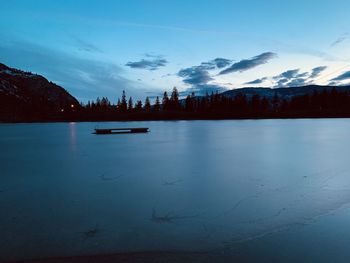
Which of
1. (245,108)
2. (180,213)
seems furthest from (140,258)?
(245,108)

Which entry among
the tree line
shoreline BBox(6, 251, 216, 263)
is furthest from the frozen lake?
the tree line

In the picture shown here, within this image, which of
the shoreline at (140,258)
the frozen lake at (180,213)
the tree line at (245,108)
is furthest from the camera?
A: the tree line at (245,108)

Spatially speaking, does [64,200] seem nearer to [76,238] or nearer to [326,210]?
[76,238]

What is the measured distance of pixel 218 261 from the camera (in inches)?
169

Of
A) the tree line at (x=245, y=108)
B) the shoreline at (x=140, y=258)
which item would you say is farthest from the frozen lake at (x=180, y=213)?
the tree line at (x=245, y=108)

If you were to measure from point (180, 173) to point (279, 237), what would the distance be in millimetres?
6449

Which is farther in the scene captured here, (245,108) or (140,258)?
(245,108)

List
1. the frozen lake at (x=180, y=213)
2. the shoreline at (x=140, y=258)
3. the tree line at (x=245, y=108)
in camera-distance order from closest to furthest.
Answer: the shoreline at (x=140, y=258) < the frozen lake at (x=180, y=213) < the tree line at (x=245, y=108)

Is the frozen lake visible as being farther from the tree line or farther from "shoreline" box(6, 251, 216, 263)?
the tree line

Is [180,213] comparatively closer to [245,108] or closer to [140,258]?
[140,258]

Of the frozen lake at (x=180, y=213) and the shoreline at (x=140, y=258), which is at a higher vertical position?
the shoreline at (x=140, y=258)

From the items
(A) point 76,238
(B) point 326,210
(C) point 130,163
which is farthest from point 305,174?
(A) point 76,238

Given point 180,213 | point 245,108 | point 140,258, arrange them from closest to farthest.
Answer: point 140,258
point 180,213
point 245,108

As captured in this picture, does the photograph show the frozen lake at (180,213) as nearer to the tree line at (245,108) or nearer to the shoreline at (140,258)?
the shoreline at (140,258)
